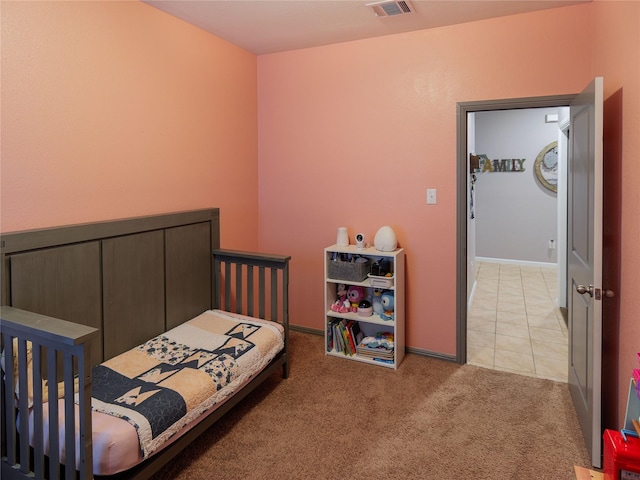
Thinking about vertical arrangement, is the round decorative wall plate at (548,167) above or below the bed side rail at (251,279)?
above

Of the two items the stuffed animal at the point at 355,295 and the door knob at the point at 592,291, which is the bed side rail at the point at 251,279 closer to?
the stuffed animal at the point at 355,295

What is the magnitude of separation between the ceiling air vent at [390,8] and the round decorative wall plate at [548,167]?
178 inches

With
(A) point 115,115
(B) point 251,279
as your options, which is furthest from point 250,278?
(A) point 115,115

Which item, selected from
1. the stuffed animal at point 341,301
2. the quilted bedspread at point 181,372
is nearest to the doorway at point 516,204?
the stuffed animal at point 341,301

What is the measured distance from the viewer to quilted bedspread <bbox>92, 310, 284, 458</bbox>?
1775 millimetres

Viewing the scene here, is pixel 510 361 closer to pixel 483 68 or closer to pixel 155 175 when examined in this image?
pixel 483 68

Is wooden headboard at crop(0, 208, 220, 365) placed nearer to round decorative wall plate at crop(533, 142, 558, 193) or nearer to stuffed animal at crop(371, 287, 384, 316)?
stuffed animal at crop(371, 287, 384, 316)

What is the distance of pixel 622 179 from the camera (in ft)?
6.50

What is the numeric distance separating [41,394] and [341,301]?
2.06 meters

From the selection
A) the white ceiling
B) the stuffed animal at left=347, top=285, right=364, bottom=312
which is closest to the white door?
the white ceiling

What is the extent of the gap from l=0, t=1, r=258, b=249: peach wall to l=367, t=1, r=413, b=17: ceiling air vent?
3.98ft

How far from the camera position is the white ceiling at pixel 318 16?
2582 millimetres

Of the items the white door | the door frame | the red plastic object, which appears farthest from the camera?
the door frame

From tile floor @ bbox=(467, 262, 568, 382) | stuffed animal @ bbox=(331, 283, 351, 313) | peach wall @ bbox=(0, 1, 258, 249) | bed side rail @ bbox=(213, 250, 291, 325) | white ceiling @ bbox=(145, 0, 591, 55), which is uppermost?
white ceiling @ bbox=(145, 0, 591, 55)
